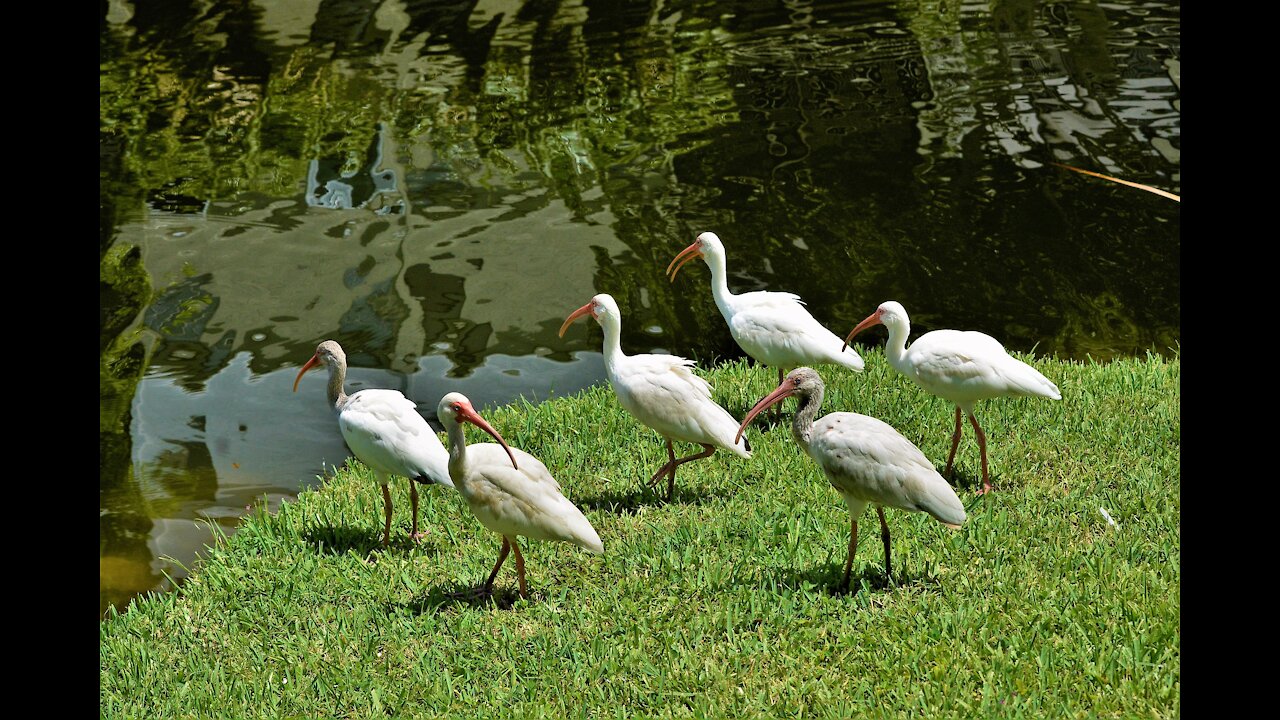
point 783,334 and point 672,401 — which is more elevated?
point 672,401

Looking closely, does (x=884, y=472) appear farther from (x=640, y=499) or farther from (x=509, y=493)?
(x=640, y=499)

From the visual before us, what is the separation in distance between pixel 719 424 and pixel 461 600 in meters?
1.66

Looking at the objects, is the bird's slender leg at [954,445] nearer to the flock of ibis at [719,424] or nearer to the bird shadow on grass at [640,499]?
the flock of ibis at [719,424]

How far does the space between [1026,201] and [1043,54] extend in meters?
5.02

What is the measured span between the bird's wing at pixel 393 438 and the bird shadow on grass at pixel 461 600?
60 centimetres

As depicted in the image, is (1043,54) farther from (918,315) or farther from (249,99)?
Answer: (249,99)

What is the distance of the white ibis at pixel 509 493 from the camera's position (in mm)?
5301

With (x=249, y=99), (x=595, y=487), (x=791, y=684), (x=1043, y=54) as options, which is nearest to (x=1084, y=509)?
(x=791, y=684)

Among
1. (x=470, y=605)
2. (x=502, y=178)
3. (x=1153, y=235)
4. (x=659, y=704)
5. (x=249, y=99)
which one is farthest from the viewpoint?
(x=249, y=99)

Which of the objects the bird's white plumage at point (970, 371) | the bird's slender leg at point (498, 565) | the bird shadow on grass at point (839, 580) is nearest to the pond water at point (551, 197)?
the bird's slender leg at point (498, 565)

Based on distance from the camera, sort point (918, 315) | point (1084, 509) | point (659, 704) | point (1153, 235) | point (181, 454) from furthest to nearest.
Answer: point (1153, 235) → point (918, 315) → point (181, 454) → point (1084, 509) → point (659, 704)

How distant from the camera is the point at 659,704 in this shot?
4.79m

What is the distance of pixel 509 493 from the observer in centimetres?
533

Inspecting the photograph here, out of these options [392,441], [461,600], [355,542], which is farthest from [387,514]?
[461,600]
